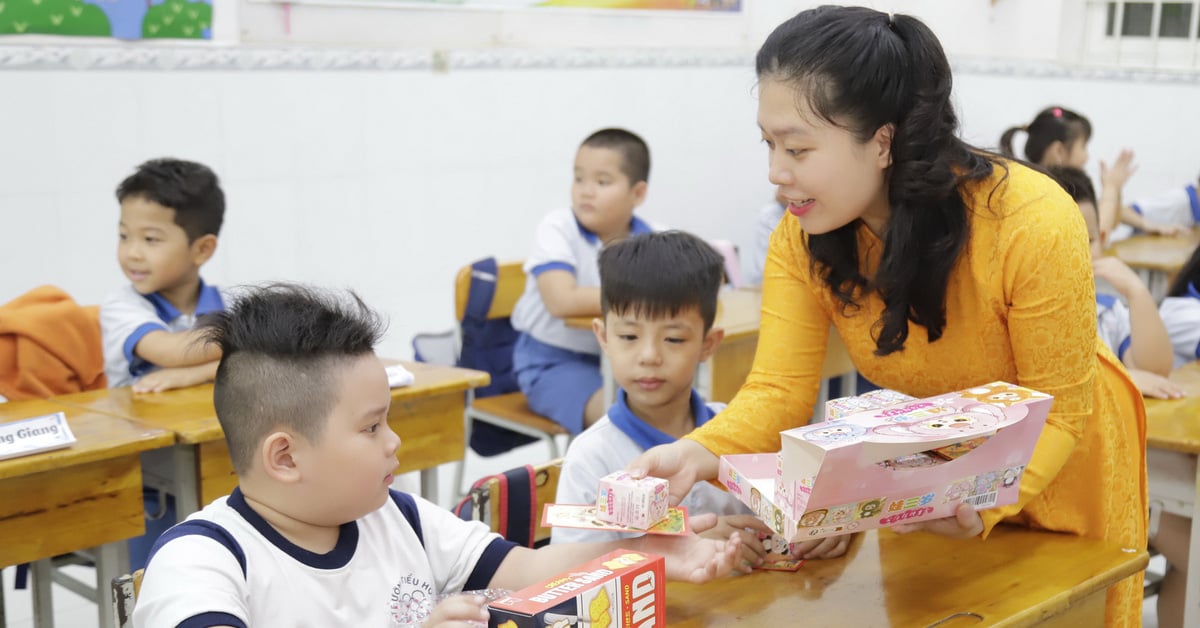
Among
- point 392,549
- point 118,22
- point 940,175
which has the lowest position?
point 392,549

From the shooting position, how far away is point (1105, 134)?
676 centimetres

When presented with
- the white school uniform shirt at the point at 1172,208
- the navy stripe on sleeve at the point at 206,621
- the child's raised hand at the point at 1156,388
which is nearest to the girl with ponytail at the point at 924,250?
the navy stripe on sleeve at the point at 206,621

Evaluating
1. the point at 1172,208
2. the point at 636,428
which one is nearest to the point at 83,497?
the point at 636,428

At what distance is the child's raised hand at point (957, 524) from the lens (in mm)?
1486

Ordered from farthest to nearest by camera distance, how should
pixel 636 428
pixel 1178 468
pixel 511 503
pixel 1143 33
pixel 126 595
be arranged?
pixel 1143 33, pixel 1178 468, pixel 636 428, pixel 511 503, pixel 126 595

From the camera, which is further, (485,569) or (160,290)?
(160,290)

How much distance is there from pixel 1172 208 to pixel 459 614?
551 cm

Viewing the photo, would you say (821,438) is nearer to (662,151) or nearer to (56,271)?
(56,271)

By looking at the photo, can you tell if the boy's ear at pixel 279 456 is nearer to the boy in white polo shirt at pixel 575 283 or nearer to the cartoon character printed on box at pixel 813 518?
the cartoon character printed on box at pixel 813 518

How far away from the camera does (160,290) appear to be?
9.75ft

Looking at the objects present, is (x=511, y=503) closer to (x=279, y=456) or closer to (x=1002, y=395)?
(x=279, y=456)

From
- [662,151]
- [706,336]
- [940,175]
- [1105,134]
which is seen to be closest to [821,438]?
[940,175]

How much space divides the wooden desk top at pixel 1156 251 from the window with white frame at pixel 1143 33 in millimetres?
1281

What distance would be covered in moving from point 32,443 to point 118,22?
2.33m
